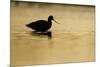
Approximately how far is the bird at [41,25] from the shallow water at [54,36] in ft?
0.09

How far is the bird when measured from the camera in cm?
147

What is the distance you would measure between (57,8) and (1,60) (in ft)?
1.90

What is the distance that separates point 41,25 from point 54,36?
13 cm

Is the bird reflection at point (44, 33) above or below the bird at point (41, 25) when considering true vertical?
below

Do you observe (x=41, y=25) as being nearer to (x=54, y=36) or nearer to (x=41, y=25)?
(x=41, y=25)

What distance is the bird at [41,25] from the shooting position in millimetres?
1472

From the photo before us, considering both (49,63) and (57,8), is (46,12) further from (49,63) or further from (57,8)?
(49,63)

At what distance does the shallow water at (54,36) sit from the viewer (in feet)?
4.69

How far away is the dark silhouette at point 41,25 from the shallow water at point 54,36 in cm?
3

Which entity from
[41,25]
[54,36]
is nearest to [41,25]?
[41,25]

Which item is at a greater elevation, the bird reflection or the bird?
the bird

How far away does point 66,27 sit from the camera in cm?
156

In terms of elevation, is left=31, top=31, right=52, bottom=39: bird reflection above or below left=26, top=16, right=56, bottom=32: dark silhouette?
below

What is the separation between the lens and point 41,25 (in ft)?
4.89
